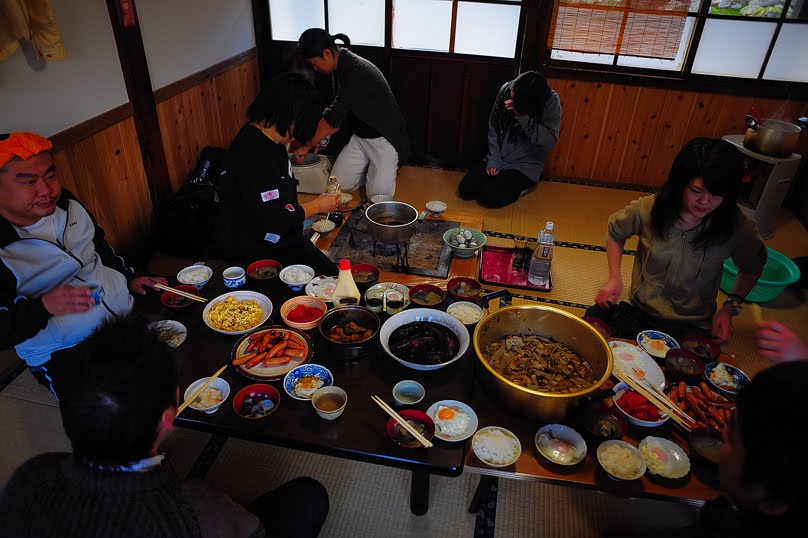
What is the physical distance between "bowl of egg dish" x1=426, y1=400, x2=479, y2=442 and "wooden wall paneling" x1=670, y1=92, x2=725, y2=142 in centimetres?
493

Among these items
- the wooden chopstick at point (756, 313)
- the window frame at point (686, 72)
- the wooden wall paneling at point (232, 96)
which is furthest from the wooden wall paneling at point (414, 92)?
the wooden chopstick at point (756, 313)

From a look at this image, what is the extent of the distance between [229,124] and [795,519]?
18.3 feet

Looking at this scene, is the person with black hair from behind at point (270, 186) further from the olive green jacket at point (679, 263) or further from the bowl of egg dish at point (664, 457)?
the bowl of egg dish at point (664, 457)

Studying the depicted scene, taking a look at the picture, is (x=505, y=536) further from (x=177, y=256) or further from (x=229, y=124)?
(x=229, y=124)

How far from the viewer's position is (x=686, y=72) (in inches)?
201

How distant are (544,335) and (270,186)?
175cm

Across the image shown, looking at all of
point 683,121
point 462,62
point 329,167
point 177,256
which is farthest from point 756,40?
point 177,256

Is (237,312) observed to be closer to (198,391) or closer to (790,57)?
(198,391)

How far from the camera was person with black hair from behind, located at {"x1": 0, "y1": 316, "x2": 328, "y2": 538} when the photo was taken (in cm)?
114

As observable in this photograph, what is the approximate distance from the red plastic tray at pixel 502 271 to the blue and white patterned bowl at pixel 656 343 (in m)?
1.58

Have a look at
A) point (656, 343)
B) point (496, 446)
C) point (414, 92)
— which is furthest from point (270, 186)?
point (414, 92)

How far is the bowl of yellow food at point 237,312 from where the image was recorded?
A: 7.32 feet

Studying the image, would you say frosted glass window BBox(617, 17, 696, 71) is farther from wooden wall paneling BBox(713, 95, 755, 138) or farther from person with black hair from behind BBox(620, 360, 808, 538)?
person with black hair from behind BBox(620, 360, 808, 538)

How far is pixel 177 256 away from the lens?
3.91 meters
